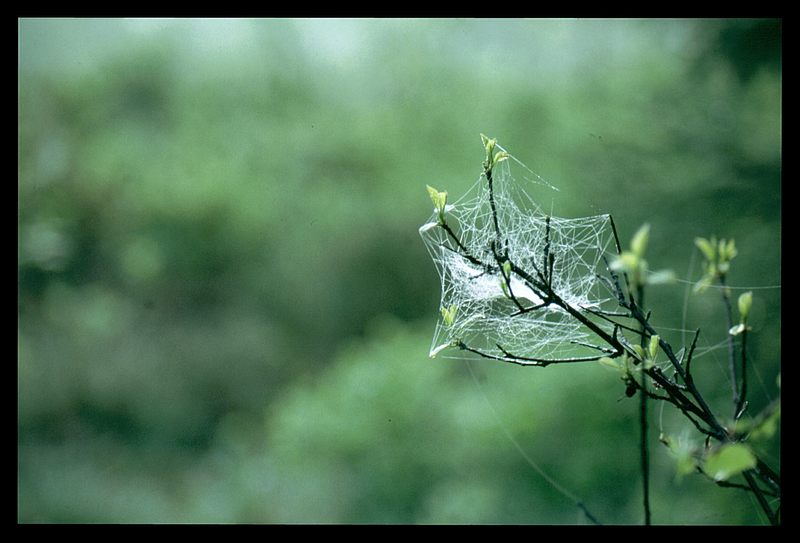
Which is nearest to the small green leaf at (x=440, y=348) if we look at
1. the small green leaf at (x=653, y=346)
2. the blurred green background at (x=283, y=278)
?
the small green leaf at (x=653, y=346)

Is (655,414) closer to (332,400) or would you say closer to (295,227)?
(332,400)

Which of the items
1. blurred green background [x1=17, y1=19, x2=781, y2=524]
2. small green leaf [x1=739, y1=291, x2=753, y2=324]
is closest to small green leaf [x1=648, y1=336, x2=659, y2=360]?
small green leaf [x1=739, y1=291, x2=753, y2=324]

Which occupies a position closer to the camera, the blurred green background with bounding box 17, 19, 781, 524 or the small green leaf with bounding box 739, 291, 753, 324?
the small green leaf with bounding box 739, 291, 753, 324

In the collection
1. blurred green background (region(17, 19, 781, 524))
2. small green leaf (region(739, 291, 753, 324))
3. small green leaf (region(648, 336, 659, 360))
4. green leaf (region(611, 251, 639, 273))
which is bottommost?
small green leaf (region(648, 336, 659, 360))

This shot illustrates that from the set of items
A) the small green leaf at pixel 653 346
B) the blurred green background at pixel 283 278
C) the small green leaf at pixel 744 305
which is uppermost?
the blurred green background at pixel 283 278

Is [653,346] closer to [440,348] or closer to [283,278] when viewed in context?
[440,348]

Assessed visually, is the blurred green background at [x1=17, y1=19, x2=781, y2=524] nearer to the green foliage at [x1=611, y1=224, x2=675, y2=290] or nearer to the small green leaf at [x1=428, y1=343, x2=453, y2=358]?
the small green leaf at [x1=428, y1=343, x2=453, y2=358]

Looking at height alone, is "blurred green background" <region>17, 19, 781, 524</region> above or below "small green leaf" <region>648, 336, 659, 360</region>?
above

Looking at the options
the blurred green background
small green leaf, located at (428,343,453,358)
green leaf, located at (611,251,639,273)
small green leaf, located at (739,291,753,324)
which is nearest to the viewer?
green leaf, located at (611,251,639,273)

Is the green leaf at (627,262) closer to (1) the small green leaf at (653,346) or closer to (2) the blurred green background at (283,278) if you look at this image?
(1) the small green leaf at (653,346)
